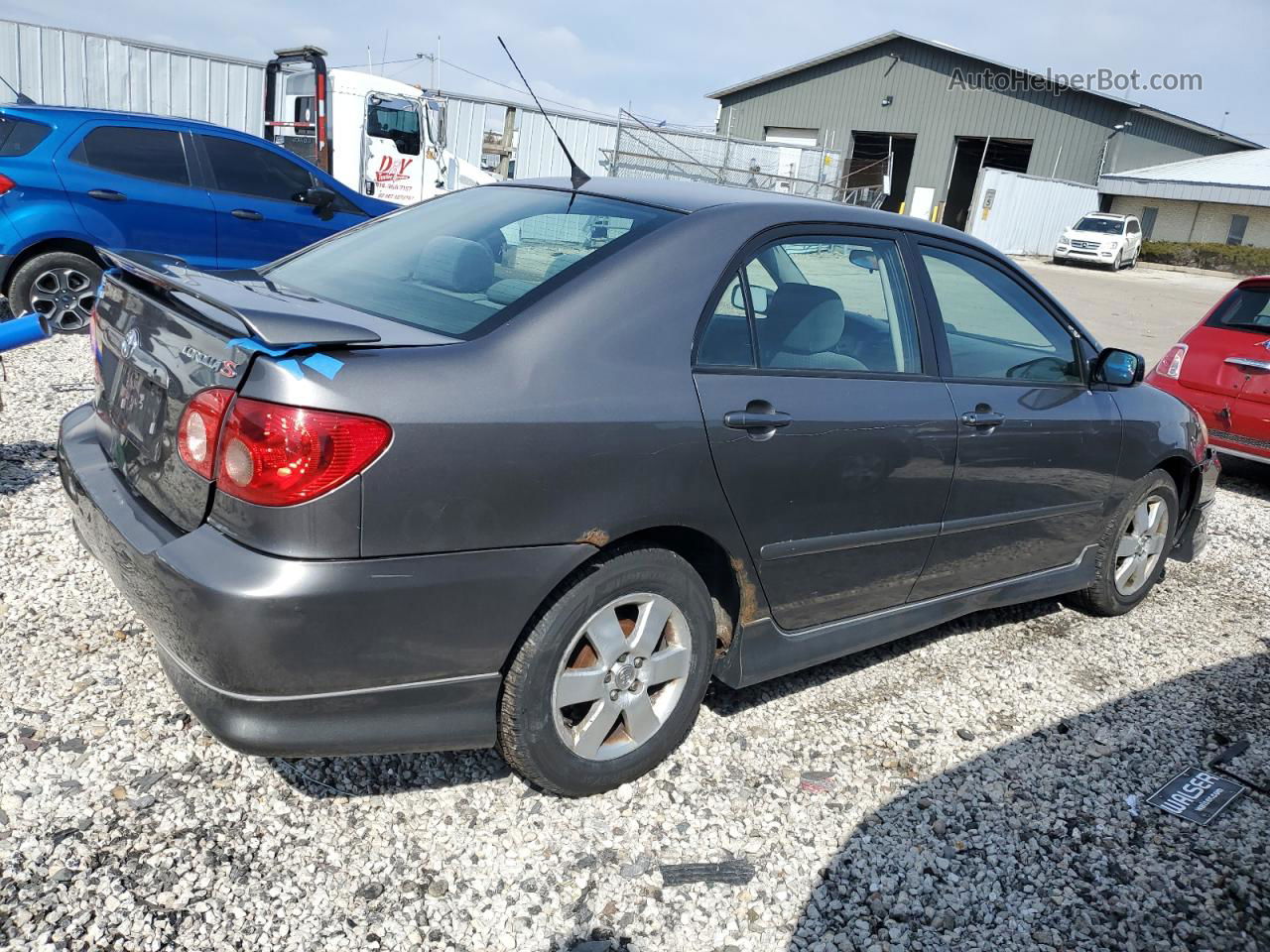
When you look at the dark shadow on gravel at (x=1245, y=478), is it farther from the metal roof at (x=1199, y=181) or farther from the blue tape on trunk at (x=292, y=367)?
the metal roof at (x=1199, y=181)

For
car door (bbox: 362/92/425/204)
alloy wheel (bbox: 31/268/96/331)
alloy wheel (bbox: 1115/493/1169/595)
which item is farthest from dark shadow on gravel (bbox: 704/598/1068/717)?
car door (bbox: 362/92/425/204)

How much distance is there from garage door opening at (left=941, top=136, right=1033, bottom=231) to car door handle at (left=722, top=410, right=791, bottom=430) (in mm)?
40960

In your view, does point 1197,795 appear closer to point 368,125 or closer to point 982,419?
point 982,419

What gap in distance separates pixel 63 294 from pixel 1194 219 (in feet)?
142

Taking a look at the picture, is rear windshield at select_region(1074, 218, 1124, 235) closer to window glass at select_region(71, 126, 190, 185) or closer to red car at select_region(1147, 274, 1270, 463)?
red car at select_region(1147, 274, 1270, 463)

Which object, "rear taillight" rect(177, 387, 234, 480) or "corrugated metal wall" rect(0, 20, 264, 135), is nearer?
"rear taillight" rect(177, 387, 234, 480)

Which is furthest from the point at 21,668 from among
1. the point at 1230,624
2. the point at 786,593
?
the point at 1230,624

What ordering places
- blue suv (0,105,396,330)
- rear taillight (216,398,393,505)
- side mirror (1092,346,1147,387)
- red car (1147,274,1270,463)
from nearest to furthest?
1. rear taillight (216,398,393,505)
2. side mirror (1092,346,1147,387)
3. red car (1147,274,1270,463)
4. blue suv (0,105,396,330)

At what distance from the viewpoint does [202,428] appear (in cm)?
221

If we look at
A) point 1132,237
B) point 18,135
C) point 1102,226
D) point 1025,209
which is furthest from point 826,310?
point 1025,209

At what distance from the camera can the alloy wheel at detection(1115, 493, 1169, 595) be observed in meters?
4.45

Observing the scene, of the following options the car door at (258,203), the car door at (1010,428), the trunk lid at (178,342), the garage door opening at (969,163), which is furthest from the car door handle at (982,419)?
the garage door opening at (969,163)

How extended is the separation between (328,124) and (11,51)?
5756mm

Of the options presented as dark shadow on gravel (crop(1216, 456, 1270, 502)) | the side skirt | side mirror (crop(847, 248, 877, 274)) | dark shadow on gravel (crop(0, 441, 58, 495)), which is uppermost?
side mirror (crop(847, 248, 877, 274))
